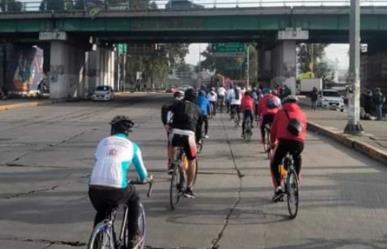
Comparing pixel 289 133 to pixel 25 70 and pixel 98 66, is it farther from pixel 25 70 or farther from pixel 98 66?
pixel 98 66

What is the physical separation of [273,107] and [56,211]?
911cm

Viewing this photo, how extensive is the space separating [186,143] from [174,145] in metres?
0.25

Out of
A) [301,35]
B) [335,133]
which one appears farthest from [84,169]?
[301,35]

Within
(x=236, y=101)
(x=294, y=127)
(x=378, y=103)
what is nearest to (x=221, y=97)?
(x=378, y=103)

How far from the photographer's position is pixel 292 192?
936cm

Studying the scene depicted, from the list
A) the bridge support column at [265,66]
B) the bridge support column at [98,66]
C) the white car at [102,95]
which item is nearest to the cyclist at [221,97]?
the white car at [102,95]

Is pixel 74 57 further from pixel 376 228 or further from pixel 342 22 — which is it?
pixel 376 228

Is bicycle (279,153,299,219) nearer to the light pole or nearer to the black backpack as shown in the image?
the black backpack

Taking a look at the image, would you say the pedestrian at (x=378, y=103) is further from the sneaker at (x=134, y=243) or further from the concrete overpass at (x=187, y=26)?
the sneaker at (x=134, y=243)

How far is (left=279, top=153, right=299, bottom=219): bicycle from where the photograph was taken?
922 cm

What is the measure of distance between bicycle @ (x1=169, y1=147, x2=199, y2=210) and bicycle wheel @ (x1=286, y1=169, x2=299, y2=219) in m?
1.64

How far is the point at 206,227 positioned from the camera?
8477mm

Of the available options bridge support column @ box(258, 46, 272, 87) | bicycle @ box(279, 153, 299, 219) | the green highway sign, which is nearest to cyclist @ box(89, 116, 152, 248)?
bicycle @ box(279, 153, 299, 219)

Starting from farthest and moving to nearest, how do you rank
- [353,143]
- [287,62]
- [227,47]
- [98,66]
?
1. [227,47]
2. [98,66]
3. [287,62]
4. [353,143]
